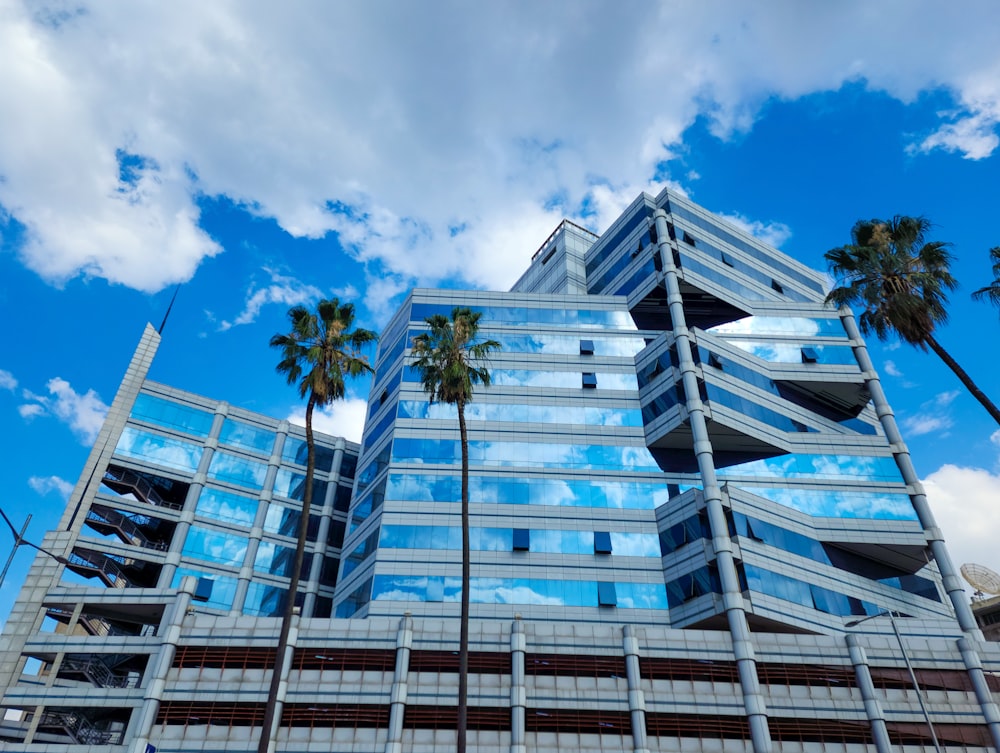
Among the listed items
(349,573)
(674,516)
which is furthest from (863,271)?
(349,573)

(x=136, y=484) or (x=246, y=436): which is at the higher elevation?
(x=246, y=436)

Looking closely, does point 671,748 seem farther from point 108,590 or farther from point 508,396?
point 108,590

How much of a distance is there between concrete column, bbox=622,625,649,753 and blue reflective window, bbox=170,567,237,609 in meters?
32.9

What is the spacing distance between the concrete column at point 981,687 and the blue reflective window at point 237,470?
170 ft

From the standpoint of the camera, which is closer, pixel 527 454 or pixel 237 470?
pixel 527 454

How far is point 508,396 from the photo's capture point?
54312 mm

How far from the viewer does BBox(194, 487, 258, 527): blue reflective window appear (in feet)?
190

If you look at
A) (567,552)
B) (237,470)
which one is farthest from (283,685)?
(237,470)

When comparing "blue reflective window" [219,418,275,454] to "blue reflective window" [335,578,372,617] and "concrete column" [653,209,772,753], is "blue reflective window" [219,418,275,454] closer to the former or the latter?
"blue reflective window" [335,578,372,617]

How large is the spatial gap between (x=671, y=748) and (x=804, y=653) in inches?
369

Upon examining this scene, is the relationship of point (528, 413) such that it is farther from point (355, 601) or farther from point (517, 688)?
point (517, 688)

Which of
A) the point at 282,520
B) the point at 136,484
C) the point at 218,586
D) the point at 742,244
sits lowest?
the point at 218,586

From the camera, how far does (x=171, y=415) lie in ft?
196

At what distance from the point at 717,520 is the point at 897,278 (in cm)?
1717
